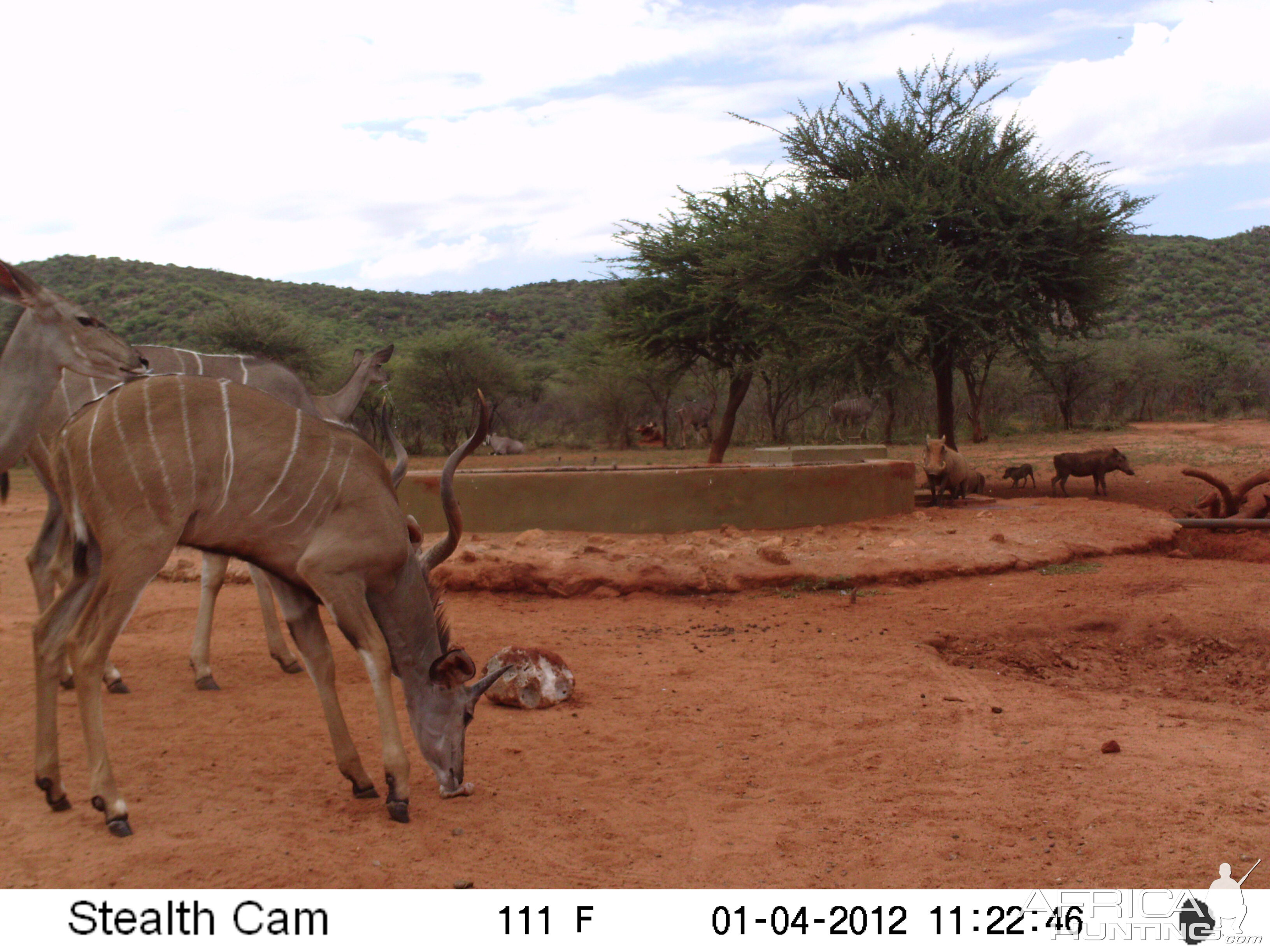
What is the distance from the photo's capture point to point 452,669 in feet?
13.8

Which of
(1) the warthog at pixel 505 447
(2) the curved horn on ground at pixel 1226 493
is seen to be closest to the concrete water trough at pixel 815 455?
(2) the curved horn on ground at pixel 1226 493

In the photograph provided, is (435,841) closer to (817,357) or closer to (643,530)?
(643,530)

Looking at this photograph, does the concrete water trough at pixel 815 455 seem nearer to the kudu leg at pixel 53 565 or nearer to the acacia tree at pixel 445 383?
the kudu leg at pixel 53 565

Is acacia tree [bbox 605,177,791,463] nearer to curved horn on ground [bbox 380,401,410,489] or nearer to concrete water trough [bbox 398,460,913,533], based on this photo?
concrete water trough [bbox 398,460,913,533]

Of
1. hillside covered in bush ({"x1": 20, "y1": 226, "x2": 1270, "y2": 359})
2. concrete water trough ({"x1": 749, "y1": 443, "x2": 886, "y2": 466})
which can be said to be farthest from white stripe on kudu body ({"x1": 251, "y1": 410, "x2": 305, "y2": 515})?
hillside covered in bush ({"x1": 20, "y1": 226, "x2": 1270, "y2": 359})

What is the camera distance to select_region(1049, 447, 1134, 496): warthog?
14.6 meters

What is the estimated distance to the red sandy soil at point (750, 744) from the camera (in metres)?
3.48

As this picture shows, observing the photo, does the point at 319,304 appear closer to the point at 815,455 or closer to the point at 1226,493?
the point at 815,455

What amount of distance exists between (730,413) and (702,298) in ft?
8.13

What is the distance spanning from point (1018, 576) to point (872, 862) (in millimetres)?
6129

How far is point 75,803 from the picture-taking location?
387cm

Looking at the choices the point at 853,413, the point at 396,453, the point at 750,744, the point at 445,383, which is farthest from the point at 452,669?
the point at 445,383

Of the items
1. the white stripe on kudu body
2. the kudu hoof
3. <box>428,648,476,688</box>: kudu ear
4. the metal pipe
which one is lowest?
the kudu hoof

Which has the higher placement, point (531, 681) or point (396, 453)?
point (396, 453)
